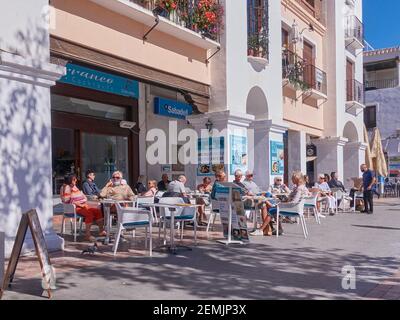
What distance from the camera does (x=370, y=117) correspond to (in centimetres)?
3055

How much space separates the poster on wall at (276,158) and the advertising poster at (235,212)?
590 cm

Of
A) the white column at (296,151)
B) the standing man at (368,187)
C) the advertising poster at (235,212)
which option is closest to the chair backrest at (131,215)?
the advertising poster at (235,212)

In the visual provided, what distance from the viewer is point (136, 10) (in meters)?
9.67

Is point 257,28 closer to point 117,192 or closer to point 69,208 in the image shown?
point 117,192

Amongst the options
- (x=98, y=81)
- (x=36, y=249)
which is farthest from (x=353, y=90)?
(x=36, y=249)

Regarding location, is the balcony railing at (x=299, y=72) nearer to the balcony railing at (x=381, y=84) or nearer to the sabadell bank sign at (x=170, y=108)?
the sabadell bank sign at (x=170, y=108)

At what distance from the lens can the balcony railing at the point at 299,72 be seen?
16.0m

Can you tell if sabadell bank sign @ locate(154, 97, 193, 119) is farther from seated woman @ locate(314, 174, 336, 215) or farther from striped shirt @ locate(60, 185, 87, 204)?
striped shirt @ locate(60, 185, 87, 204)

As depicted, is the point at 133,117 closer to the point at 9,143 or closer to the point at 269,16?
the point at 269,16

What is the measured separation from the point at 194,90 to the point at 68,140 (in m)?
3.55

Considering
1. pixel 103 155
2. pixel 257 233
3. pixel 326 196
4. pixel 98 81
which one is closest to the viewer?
pixel 257 233

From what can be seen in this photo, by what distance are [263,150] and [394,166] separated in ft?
63.7

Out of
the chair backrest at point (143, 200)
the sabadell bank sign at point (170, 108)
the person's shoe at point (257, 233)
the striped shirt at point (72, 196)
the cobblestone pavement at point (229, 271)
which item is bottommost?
the cobblestone pavement at point (229, 271)

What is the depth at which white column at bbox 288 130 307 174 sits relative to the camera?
57.1 feet
